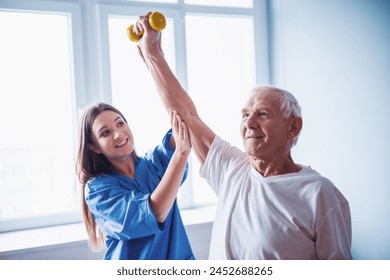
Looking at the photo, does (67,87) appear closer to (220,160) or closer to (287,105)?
(220,160)

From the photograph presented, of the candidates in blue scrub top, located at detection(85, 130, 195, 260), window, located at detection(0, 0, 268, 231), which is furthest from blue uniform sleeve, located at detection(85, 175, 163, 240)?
window, located at detection(0, 0, 268, 231)

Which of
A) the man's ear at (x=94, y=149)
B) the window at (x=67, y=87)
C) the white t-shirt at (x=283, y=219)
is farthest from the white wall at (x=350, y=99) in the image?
the man's ear at (x=94, y=149)

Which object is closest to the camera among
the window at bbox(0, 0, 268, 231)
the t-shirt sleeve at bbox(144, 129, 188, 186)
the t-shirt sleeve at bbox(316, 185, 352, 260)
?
the t-shirt sleeve at bbox(316, 185, 352, 260)

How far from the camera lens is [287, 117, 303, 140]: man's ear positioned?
94cm

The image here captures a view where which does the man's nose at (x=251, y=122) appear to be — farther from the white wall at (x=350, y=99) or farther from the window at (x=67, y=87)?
the window at (x=67, y=87)

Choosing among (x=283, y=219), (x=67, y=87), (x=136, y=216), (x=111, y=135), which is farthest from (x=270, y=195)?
(x=67, y=87)

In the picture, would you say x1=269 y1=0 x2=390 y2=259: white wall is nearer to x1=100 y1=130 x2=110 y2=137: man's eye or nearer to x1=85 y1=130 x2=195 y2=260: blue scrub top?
x1=85 y1=130 x2=195 y2=260: blue scrub top

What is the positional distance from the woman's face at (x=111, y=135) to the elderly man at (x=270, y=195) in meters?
0.18

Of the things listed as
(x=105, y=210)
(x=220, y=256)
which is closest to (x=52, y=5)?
(x=105, y=210)

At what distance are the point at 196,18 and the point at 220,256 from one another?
1.48 metres

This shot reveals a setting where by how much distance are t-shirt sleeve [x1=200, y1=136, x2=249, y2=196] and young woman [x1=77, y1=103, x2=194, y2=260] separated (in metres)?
0.07

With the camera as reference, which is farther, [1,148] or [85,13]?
[85,13]
